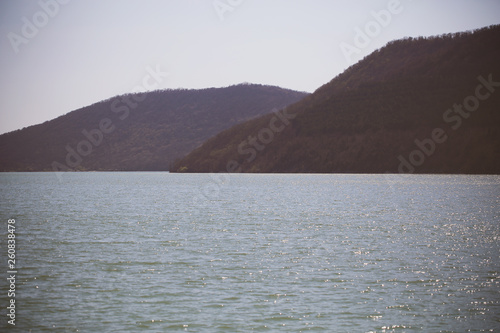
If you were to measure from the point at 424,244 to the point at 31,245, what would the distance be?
2195 cm

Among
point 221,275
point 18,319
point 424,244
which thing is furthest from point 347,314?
point 424,244

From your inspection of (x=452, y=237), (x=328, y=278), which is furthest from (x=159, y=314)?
(x=452, y=237)

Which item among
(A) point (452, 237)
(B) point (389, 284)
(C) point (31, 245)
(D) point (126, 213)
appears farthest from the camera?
(D) point (126, 213)

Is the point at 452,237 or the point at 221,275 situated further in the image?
the point at 452,237

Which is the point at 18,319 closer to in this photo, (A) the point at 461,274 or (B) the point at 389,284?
(B) the point at 389,284

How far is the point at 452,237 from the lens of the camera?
35.4 meters

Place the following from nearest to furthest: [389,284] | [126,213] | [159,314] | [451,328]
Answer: [451,328] → [159,314] → [389,284] → [126,213]

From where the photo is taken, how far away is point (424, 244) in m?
32.5
